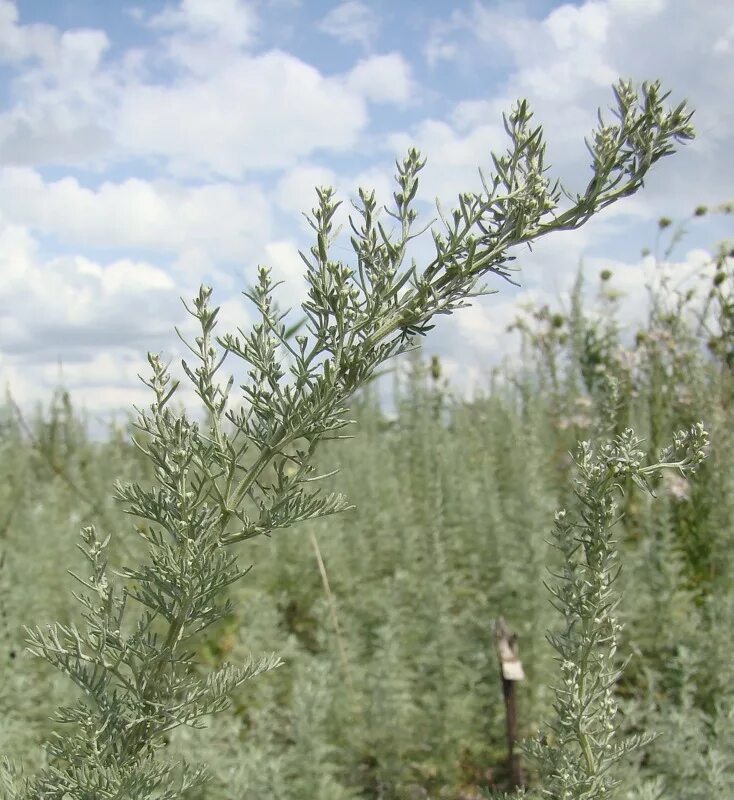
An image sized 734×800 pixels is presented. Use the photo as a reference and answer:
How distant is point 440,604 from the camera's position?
11.9 feet

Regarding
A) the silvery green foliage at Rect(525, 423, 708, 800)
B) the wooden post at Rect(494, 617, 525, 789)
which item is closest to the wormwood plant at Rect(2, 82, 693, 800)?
the silvery green foliage at Rect(525, 423, 708, 800)

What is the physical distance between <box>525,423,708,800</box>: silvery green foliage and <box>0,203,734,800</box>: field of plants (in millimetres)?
333

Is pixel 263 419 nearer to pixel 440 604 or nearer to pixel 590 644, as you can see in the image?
pixel 590 644

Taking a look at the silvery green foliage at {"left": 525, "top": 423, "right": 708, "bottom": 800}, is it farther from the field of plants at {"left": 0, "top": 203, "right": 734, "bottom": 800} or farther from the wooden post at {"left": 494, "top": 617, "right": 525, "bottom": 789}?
the wooden post at {"left": 494, "top": 617, "right": 525, "bottom": 789}

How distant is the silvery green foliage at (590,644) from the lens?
1209 mm

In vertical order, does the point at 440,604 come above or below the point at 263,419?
below

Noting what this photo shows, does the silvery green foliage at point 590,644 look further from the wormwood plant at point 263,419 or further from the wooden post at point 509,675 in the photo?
the wooden post at point 509,675

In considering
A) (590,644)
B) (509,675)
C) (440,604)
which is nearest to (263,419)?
(590,644)

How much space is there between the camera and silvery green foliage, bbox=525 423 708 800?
1.21 metres

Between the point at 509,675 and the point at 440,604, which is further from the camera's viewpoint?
the point at 440,604

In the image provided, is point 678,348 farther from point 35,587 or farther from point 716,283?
point 35,587

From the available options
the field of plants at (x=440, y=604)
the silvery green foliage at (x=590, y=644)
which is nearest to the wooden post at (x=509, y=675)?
the field of plants at (x=440, y=604)

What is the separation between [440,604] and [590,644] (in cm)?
242

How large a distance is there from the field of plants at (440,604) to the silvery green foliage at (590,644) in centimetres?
33
